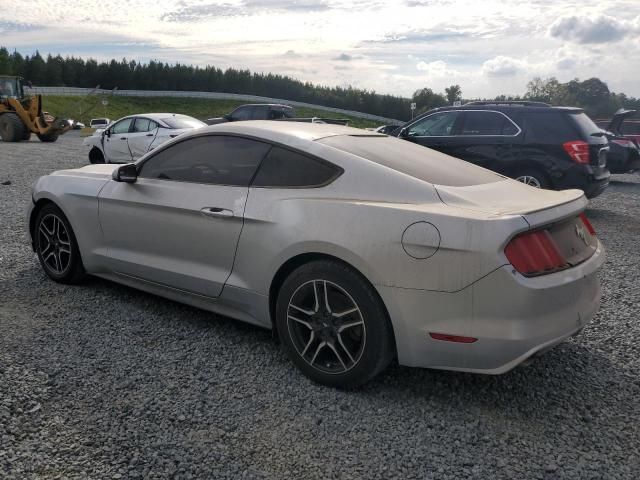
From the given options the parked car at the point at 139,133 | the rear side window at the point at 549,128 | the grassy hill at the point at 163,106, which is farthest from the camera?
the grassy hill at the point at 163,106

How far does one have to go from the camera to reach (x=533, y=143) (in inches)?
357

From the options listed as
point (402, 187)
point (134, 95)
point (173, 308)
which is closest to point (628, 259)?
point (402, 187)

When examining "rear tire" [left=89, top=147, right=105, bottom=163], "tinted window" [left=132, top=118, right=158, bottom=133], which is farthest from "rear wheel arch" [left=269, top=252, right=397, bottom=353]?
"rear tire" [left=89, top=147, right=105, bottom=163]

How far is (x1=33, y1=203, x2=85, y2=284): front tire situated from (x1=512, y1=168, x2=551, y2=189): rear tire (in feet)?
21.5

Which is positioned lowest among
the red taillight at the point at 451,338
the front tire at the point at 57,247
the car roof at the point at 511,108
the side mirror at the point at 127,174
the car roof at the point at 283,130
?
the front tire at the point at 57,247

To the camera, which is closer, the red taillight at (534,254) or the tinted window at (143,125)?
the red taillight at (534,254)

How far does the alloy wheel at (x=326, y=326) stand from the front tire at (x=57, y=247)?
2.43m

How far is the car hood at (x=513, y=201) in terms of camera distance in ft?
10.4

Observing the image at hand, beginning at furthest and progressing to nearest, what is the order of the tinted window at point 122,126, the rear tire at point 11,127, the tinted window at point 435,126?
1. the rear tire at point 11,127
2. the tinted window at point 122,126
3. the tinted window at point 435,126

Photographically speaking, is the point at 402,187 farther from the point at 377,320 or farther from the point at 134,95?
the point at 134,95

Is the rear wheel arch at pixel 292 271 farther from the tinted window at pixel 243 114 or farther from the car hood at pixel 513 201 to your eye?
the tinted window at pixel 243 114

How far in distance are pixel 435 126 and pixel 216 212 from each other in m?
7.03

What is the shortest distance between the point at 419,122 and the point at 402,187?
24.3 feet

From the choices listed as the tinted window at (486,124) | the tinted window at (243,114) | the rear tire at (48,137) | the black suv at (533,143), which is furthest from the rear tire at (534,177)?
the rear tire at (48,137)
